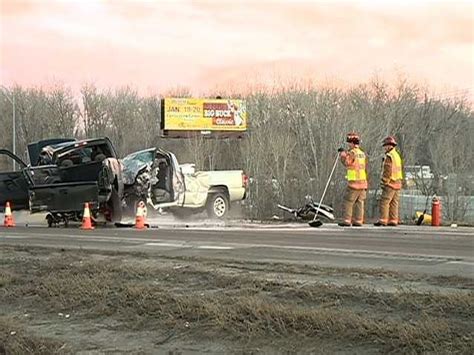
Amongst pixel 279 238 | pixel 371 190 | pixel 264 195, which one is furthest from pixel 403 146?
pixel 279 238

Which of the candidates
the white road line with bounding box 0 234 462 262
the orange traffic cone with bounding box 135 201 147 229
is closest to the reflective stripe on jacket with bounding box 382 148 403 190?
the white road line with bounding box 0 234 462 262

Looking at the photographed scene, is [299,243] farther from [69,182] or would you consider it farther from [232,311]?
[69,182]

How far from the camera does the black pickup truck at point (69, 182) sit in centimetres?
1702

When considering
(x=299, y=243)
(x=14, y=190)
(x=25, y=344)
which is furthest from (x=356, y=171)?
(x=25, y=344)

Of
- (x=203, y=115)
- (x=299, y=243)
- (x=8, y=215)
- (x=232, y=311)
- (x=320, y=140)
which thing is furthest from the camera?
(x=203, y=115)

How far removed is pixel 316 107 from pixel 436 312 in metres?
35.3

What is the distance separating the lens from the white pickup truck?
18.2m

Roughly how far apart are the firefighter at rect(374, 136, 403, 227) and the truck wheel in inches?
213

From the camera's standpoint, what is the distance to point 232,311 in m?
6.32

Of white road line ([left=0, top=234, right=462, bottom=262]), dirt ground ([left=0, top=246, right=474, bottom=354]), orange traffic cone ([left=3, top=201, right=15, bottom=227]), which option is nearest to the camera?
dirt ground ([left=0, top=246, right=474, bottom=354])

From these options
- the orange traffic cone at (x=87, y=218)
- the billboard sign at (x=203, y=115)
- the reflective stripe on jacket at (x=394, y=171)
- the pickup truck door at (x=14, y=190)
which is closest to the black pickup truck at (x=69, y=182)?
the pickup truck door at (x=14, y=190)

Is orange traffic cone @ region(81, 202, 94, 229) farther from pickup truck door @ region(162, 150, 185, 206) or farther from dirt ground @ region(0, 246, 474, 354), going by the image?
dirt ground @ region(0, 246, 474, 354)

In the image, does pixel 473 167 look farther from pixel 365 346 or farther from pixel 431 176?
pixel 365 346

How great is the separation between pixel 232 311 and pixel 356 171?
10.9 metres
